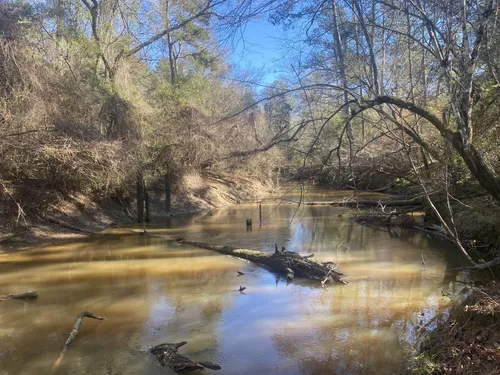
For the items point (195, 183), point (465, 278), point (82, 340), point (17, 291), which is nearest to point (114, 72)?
point (195, 183)

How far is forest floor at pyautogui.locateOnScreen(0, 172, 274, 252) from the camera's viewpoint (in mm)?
13961

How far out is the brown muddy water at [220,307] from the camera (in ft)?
19.2

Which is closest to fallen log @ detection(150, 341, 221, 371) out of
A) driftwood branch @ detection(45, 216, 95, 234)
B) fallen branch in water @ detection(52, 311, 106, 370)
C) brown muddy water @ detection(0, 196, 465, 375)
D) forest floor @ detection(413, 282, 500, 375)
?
brown muddy water @ detection(0, 196, 465, 375)

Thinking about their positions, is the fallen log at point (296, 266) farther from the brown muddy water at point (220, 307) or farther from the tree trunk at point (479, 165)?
the tree trunk at point (479, 165)

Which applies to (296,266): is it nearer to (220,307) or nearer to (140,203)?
(220,307)

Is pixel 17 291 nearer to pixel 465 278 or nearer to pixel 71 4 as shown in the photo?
pixel 465 278

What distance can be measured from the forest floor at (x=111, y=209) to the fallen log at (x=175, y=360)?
30.4 ft

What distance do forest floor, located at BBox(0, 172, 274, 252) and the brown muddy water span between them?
1166 mm

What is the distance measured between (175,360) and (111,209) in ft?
48.2

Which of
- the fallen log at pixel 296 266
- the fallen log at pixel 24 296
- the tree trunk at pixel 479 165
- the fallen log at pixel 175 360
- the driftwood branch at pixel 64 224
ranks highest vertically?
the tree trunk at pixel 479 165

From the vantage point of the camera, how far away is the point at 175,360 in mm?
5559

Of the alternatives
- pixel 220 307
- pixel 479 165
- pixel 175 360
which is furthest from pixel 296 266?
pixel 479 165

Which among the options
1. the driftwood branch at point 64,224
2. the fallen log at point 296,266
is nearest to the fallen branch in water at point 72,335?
the fallen log at point 296,266

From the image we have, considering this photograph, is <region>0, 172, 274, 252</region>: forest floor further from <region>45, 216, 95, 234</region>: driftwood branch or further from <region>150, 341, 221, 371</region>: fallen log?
<region>150, 341, 221, 371</region>: fallen log
